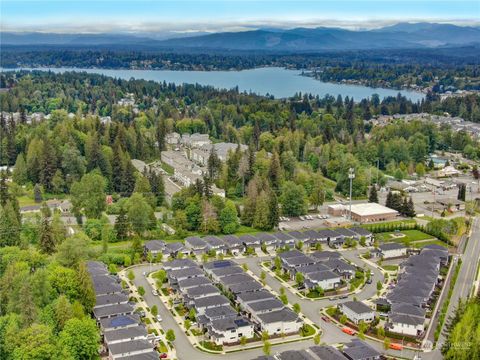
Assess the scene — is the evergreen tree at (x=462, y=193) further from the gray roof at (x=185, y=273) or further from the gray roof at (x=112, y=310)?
the gray roof at (x=112, y=310)

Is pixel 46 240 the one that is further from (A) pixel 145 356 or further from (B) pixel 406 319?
(B) pixel 406 319

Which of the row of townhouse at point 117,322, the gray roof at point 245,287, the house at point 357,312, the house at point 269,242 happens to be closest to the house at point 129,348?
the row of townhouse at point 117,322

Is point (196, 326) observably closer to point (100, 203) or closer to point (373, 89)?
point (100, 203)

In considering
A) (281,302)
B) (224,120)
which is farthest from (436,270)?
(224,120)

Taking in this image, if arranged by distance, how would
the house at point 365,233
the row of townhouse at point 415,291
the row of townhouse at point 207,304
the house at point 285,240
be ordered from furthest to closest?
the house at point 365,233, the house at point 285,240, the row of townhouse at point 415,291, the row of townhouse at point 207,304

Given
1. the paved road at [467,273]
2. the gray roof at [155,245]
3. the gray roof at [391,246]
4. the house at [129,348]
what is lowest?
the paved road at [467,273]

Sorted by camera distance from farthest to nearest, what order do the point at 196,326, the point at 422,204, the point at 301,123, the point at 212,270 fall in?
the point at 301,123 < the point at 422,204 < the point at 212,270 < the point at 196,326
